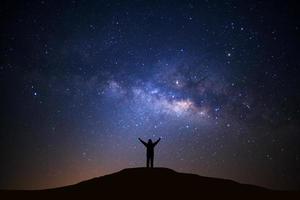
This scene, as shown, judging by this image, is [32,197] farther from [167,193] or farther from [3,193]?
[167,193]

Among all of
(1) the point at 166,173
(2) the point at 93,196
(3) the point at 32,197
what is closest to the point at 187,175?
(1) the point at 166,173

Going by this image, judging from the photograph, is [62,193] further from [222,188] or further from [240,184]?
[240,184]

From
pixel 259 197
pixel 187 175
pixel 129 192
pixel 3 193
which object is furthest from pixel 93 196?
pixel 259 197

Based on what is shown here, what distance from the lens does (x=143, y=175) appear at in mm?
31219

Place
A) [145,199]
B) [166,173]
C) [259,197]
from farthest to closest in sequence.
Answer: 1. [166,173]
2. [259,197]
3. [145,199]

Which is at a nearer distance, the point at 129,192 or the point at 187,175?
the point at 129,192

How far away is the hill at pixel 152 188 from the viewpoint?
2730cm

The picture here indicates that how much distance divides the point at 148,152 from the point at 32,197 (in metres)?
8.61

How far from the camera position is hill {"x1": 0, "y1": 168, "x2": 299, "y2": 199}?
89.6 ft

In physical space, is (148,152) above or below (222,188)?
above

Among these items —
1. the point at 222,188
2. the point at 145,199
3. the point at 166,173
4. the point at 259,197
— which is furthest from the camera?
the point at 166,173

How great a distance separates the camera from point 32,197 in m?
27.4

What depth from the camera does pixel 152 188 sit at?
28281 millimetres

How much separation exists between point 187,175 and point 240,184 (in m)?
4.33
